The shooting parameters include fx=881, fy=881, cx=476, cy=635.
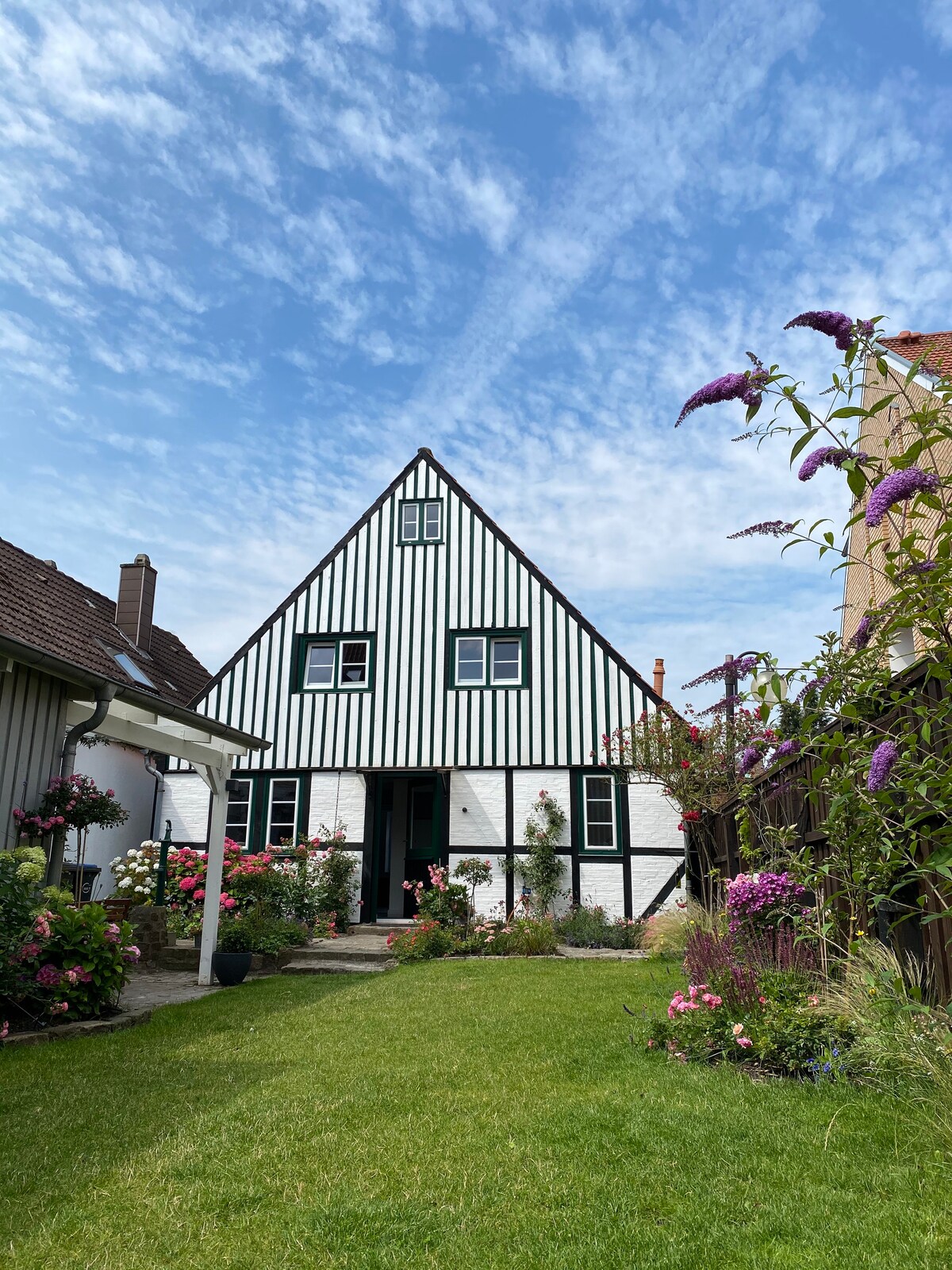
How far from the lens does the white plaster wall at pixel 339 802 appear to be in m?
14.7

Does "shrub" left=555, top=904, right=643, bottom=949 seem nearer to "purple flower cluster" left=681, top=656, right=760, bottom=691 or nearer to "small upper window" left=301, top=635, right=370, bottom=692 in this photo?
"small upper window" left=301, top=635, right=370, bottom=692

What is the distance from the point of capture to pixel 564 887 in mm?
13914

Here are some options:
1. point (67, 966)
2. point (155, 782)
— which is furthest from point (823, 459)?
point (155, 782)

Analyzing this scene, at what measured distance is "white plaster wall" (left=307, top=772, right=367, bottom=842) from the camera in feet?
48.2

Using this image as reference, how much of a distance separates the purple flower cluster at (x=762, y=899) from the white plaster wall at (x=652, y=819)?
7953 mm

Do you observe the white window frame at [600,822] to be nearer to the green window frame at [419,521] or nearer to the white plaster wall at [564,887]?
the white plaster wall at [564,887]

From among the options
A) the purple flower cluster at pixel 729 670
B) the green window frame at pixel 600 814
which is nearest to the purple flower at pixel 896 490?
the purple flower cluster at pixel 729 670

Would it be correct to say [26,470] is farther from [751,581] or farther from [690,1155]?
[690,1155]

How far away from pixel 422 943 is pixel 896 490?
9879 mm

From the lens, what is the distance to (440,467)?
16203 mm

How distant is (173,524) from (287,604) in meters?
6.11

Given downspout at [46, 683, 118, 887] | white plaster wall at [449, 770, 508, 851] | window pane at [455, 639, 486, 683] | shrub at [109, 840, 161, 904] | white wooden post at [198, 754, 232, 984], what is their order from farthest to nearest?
window pane at [455, 639, 486, 683]
white plaster wall at [449, 770, 508, 851]
shrub at [109, 840, 161, 904]
white wooden post at [198, 754, 232, 984]
downspout at [46, 683, 118, 887]

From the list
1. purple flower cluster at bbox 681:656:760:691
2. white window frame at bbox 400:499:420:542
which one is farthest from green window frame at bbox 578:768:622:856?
purple flower cluster at bbox 681:656:760:691

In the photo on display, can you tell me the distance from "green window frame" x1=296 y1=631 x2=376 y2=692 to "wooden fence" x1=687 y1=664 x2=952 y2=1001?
6371mm
